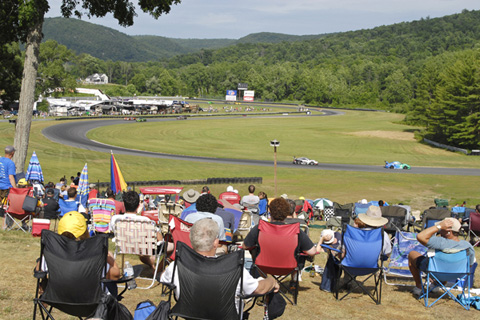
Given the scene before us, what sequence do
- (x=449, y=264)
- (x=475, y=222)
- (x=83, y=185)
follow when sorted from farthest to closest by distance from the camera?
(x=83, y=185) → (x=475, y=222) → (x=449, y=264)

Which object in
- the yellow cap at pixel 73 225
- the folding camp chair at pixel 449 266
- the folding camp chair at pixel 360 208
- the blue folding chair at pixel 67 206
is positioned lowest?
the folding camp chair at pixel 360 208

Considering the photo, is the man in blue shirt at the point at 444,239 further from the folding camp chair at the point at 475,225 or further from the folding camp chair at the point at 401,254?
the folding camp chair at the point at 475,225

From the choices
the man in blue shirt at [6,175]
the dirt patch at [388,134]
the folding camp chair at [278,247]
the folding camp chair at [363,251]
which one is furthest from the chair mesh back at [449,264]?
the dirt patch at [388,134]

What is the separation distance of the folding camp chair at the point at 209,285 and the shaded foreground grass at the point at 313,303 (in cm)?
218

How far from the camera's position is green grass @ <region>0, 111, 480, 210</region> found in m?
37.5

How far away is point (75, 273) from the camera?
18.9ft

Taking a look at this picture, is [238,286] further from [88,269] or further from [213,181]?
[213,181]

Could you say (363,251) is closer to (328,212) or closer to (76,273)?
(76,273)

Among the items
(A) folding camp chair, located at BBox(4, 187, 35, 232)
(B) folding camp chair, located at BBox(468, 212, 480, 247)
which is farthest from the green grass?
(A) folding camp chair, located at BBox(4, 187, 35, 232)

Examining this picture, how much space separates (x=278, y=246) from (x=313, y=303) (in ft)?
4.09

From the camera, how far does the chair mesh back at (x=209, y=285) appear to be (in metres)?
5.38

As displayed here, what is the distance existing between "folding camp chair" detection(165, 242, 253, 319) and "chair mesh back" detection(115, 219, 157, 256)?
3.15 meters

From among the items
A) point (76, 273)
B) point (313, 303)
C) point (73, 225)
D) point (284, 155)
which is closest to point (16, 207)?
point (73, 225)

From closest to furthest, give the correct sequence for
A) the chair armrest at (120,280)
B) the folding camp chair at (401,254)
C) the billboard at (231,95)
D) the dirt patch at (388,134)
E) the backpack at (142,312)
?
the backpack at (142,312), the chair armrest at (120,280), the folding camp chair at (401,254), the dirt patch at (388,134), the billboard at (231,95)
